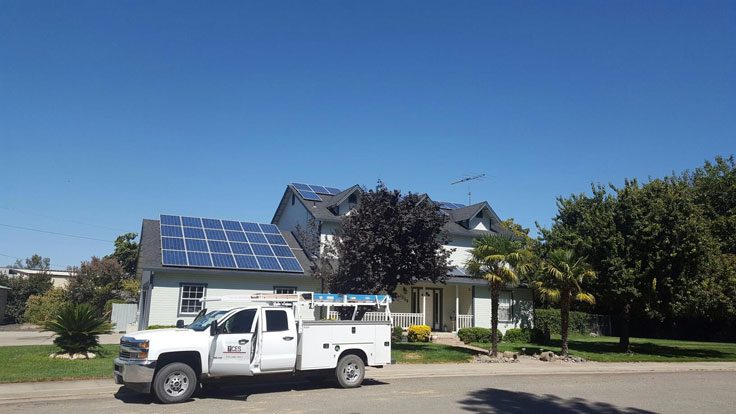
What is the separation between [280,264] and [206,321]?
48.9 feet

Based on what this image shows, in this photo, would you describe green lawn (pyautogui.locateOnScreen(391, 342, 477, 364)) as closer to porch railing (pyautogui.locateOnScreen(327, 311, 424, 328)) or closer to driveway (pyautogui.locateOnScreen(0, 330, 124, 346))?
porch railing (pyautogui.locateOnScreen(327, 311, 424, 328))

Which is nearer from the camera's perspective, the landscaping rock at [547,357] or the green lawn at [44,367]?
the green lawn at [44,367]

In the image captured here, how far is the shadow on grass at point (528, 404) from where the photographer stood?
33.7 feet

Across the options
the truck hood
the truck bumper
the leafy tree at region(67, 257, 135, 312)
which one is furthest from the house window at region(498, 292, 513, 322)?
the leafy tree at region(67, 257, 135, 312)

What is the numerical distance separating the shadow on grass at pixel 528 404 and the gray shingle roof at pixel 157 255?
15.3m

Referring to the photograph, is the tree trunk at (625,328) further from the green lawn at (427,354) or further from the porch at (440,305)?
the green lawn at (427,354)

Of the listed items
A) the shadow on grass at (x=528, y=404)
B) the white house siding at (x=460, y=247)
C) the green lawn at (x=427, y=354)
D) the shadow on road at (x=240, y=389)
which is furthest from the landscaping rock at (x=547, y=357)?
the white house siding at (x=460, y=247)

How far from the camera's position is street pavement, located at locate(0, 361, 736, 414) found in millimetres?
10055

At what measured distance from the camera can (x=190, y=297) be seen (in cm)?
2428

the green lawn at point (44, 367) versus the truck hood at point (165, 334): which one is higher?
the truck hood at point (165, 334)

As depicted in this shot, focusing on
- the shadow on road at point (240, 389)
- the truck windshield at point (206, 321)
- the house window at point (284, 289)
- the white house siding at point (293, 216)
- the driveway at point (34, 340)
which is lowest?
the driveway at point (34, 340)

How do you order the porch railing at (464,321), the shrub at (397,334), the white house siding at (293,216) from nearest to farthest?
1. the shrub at (397,334)
2. the porch railing at (464,321)
3. the white house siding at (293,216)

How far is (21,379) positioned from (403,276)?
1273cm

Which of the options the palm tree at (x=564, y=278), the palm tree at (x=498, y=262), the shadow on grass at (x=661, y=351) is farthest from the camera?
the shadow on grass at (x=661, y=351)
